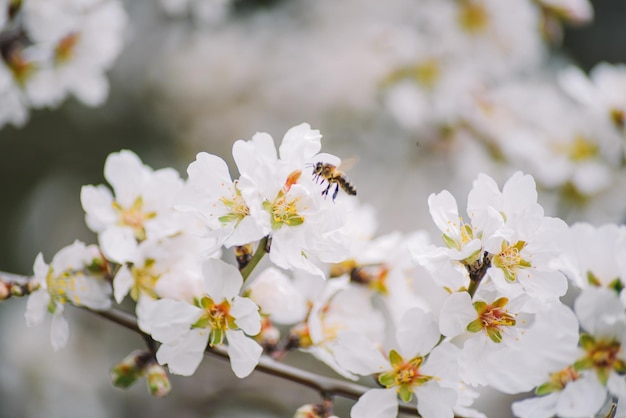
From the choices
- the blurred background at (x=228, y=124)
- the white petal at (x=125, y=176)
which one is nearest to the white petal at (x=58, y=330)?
the white petal at (x=125, y=176)

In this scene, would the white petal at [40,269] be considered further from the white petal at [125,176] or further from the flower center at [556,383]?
the flower center at [556,383]

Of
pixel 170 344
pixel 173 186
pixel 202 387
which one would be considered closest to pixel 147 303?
pixel 170 344

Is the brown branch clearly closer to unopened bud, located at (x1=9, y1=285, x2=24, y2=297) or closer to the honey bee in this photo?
unopened bud, located at (x1=9, y1=285, x2=24, y2=297)

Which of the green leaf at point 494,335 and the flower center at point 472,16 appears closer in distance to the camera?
the green leaf at point 494,335

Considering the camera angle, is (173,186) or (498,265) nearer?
(498,265)

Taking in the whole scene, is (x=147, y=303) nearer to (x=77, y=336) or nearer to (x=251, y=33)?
(x=77, y=336)

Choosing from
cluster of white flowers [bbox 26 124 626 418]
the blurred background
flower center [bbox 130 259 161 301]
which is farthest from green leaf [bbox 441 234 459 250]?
the blurred background
